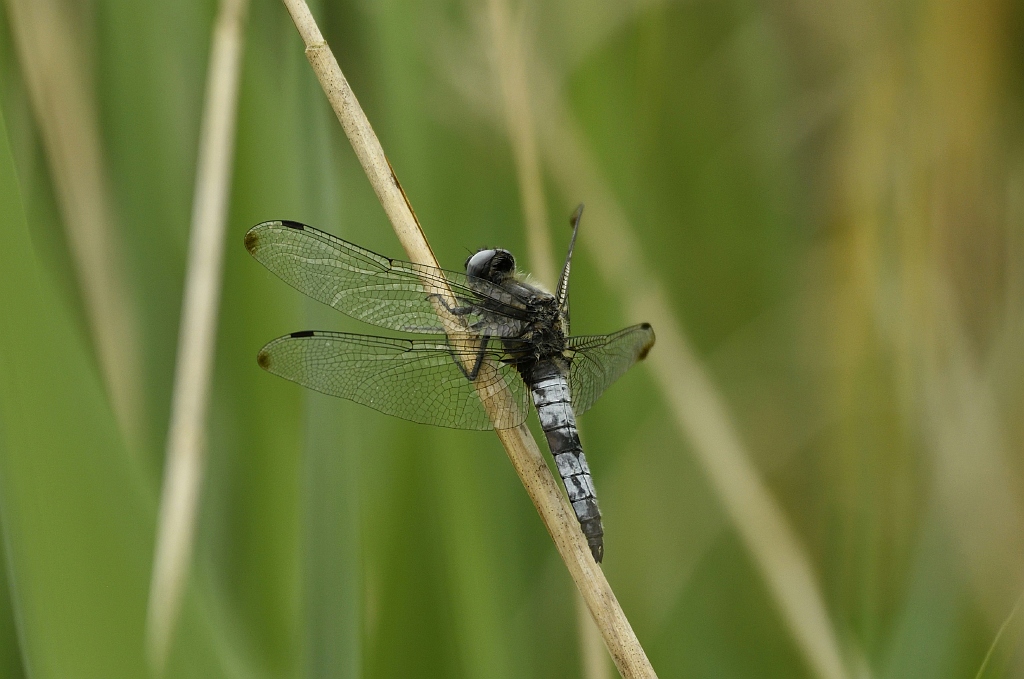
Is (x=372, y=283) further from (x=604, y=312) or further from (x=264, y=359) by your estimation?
(x=604, y=312)

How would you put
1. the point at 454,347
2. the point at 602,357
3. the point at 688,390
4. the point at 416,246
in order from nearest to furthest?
the point at 416,246 < the point at 454,347 < the point at 602,357 < the point at 688,390

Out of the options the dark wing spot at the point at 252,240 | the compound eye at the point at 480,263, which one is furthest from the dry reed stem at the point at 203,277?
the compound eye at the point at 480,263

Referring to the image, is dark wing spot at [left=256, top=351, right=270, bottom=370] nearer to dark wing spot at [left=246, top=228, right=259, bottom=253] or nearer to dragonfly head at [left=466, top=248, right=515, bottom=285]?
dark wing spot at [left=246, top=228, right=259, bottom=253]

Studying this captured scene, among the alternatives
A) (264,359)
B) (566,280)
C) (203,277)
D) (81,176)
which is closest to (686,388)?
(566,280)

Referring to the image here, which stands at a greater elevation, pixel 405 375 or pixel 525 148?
pixel 525 148

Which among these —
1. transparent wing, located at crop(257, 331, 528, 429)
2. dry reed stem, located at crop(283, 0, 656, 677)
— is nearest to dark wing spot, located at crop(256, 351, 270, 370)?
transparent wing, located at crop(257, 331, 528, 429)

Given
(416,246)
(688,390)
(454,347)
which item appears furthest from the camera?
(688,390)

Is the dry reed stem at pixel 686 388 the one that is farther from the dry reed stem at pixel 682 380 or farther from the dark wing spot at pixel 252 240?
the dark wing spot at pixel 252 240
